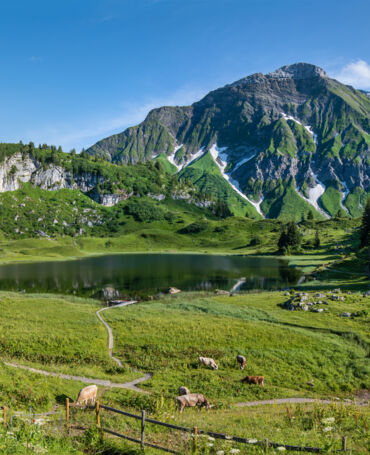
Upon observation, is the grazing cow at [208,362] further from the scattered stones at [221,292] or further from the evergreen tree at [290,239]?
the evergreen tree at [290,239]

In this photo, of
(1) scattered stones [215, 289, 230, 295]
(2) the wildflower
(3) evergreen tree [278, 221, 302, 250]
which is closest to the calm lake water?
(1) scattered stones [215, 289, 230, 295]

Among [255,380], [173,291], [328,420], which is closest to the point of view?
[328,420]

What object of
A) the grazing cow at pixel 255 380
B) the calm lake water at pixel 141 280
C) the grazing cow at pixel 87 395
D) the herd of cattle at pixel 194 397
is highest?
the grazing cow at pixel 87 395

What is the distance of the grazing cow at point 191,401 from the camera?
75.7ft

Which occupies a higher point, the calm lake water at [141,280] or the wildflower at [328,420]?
the wildflower at [328,420]

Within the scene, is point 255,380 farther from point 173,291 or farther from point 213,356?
point 173,291

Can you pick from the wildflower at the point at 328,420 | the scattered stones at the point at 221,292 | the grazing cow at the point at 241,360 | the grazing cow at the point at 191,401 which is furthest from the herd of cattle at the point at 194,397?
the scattered stones at the point at 221,292

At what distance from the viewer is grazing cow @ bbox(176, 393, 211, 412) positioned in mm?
23078

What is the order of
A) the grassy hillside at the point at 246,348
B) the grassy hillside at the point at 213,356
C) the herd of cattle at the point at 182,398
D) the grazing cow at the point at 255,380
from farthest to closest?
the grassy hillside at the point at 246,348, the grazing cow at the point at 255,380, the herd of cattle at the point at 182,398, the grassy hillside at the point at 213,356

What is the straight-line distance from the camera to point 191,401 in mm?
23406

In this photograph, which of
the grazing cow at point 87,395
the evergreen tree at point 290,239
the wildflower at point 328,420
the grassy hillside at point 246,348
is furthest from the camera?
the evergreen tree at point 290,239

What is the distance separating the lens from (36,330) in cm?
4200

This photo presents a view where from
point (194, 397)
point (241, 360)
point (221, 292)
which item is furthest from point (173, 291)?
point (194, 397)

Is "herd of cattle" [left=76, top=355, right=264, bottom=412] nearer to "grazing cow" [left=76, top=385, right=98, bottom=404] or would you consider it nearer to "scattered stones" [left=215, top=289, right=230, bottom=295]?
"grazing cow" [left=76, top=385, right=98, bottom=404]
